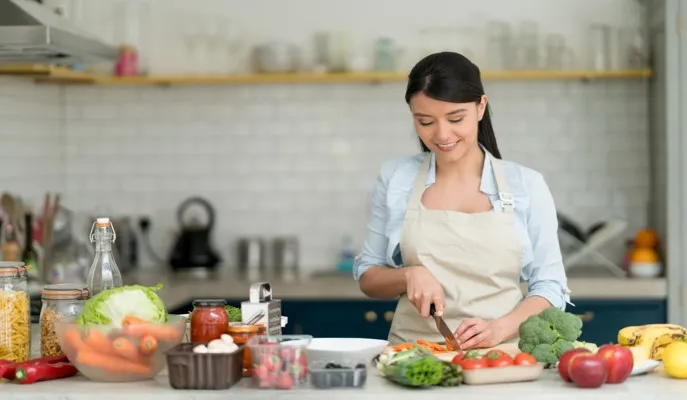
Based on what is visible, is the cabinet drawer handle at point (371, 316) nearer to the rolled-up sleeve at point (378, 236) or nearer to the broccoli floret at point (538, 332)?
the rolled-up sleeve at point (378, 236)

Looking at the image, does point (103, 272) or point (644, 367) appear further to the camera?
point (103, 272)

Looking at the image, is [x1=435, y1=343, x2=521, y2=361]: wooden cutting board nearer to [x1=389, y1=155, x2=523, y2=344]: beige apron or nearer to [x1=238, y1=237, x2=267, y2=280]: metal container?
[x1=389, y1=155, x2=523, y2=344]: beige apron

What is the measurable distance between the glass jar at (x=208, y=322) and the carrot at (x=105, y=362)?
0.58 feet

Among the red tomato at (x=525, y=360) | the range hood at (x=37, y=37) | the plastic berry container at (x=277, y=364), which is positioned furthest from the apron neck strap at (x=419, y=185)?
the range hood at (x=37, y=37)

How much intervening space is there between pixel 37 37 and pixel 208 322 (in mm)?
1860

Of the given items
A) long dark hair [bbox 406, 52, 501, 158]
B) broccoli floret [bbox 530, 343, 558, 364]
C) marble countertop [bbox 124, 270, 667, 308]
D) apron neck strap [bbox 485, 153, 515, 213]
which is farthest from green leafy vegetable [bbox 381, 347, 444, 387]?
marble countertop [bbox 124, 270, 667, 308]

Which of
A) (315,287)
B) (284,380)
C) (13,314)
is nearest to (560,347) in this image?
(284,380)

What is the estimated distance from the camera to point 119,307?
2562mm

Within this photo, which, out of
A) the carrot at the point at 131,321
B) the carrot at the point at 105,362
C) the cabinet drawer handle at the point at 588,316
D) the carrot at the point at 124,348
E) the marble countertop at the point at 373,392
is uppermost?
the carrot at the point at 131,321

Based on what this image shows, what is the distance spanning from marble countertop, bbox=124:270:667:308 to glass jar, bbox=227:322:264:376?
9.07 ft

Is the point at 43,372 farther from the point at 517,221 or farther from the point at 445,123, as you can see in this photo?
the point at 517,221

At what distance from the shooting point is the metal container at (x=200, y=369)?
2439 millimetres

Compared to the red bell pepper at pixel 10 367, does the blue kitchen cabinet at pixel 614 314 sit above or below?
below

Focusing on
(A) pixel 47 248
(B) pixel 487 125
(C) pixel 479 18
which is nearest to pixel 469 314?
(B) pixel 487 125
